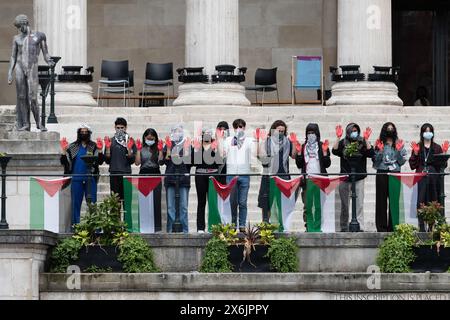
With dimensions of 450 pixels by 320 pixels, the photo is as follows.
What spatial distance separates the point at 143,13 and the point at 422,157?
728 inches

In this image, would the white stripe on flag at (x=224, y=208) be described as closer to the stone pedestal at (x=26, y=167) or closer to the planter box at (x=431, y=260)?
the stone pedestal at (x=26, y=167)

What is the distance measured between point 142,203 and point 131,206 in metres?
0.21

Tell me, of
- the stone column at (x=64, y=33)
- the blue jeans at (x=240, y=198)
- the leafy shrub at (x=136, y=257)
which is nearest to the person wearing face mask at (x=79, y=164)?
the leafy shrub at (x=136, y=257)

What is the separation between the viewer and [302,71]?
5097 cm

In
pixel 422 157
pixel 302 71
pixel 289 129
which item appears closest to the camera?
pixel 422 157

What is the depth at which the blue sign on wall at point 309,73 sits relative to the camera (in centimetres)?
5062

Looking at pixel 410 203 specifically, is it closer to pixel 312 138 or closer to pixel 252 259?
pixel 312 138

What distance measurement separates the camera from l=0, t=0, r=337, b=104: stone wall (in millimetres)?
54906

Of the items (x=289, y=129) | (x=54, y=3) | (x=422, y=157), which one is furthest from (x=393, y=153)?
(x=54, y=3)

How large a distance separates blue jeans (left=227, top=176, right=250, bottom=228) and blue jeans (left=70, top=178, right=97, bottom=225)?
2325mm

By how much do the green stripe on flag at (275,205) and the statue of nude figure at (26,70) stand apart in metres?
4.90

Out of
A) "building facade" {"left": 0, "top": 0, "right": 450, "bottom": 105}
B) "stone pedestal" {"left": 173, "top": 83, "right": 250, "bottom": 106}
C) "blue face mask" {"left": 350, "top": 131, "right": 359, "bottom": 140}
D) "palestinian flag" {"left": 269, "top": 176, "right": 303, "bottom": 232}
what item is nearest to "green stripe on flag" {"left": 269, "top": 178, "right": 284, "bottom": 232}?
"palestinian flag" {"left": 269, "top": 176, "right": 303, "bottom": 232}

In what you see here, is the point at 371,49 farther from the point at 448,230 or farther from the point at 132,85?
the point at 448,230

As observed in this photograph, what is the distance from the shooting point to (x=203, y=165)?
3781cm
